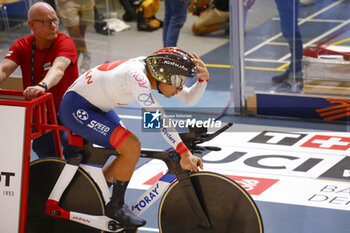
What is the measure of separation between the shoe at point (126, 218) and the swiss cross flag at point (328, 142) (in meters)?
3.20

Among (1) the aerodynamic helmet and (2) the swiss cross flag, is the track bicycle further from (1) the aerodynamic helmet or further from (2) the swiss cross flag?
(2) the swiss cross flag

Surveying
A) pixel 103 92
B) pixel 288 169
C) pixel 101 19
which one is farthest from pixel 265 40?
pixel 103 92

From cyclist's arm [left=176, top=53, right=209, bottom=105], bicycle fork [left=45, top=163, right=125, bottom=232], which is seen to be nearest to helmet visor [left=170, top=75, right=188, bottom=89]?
cyclist's arm [left=176, top=53, right=209, bottom=105]

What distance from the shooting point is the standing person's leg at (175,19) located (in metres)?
9.22

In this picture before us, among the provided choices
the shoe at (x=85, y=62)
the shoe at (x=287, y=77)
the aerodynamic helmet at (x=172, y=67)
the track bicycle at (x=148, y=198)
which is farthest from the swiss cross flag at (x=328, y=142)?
the shoe at (x=85, y=62)

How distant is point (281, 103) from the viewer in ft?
27.2

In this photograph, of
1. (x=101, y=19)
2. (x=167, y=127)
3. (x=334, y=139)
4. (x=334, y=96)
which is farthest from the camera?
(x=101, y=19)

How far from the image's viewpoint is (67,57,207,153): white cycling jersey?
14.0 ft

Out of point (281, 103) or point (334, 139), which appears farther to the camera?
point (281, 103)

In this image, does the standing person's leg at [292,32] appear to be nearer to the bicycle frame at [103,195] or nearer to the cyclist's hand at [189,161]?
the bicycle frame at [103,195]

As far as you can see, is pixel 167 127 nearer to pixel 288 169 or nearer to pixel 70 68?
pixel 70 68

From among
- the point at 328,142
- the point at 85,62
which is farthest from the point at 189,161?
the point at 85,62

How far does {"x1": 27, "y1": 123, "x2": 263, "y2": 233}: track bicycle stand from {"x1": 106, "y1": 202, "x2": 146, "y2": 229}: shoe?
0.06 m

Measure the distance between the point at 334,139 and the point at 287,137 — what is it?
560 millimetres
